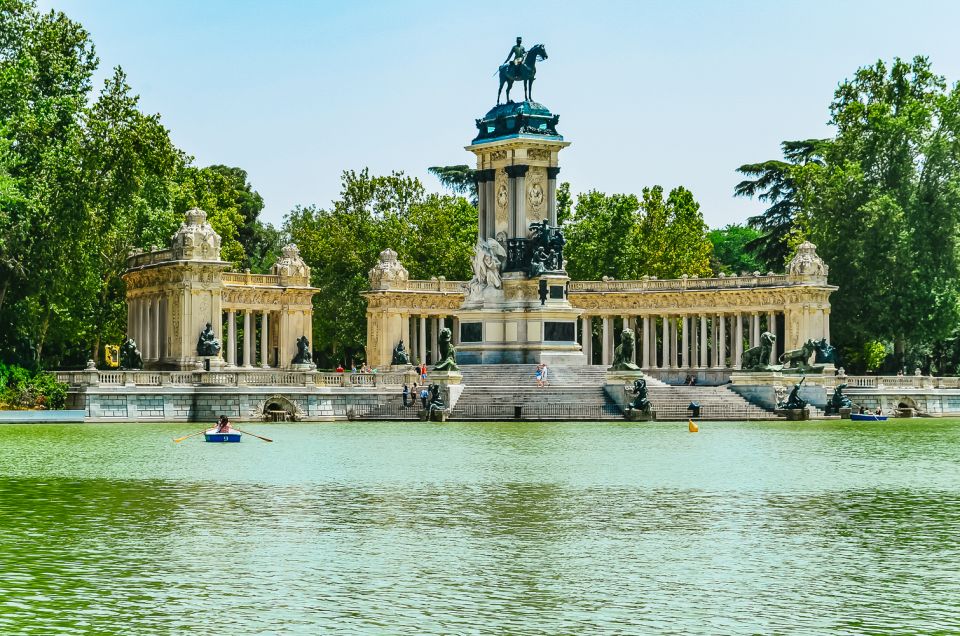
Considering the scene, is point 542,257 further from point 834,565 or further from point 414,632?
point 414,632

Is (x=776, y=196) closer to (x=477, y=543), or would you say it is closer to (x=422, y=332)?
(x=422, y=332)

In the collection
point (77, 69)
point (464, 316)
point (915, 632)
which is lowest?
point (915, 632)

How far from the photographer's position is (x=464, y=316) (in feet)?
242

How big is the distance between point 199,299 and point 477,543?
52.6m

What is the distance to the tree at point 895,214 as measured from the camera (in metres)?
82.0

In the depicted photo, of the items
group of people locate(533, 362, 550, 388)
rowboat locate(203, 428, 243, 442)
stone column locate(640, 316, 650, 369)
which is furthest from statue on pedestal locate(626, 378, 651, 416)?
stone column locate(640, 316, 650, 369)

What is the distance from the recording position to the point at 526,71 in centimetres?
7444

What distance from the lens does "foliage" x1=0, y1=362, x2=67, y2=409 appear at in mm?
61562

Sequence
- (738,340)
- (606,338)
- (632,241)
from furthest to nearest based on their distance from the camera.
Answer: 1. (632,241)
2. (606,338)
3. (738,340)

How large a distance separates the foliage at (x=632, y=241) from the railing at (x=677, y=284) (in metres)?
8.52

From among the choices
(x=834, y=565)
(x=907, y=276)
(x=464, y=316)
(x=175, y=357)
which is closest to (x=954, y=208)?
(x=907, y=276)

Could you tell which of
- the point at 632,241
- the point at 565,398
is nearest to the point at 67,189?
the point at 565,398

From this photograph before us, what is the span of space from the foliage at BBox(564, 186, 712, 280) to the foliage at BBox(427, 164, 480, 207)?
88.6 ft

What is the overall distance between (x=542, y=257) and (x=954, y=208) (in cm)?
2515
